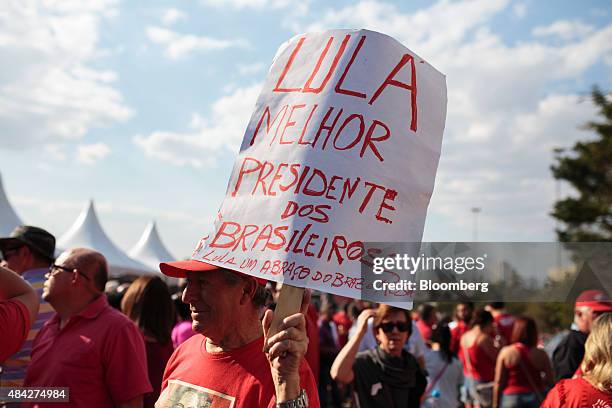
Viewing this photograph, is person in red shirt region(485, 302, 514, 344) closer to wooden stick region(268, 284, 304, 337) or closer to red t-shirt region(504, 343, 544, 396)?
red t-shirt region(504, 343, 544, 396)

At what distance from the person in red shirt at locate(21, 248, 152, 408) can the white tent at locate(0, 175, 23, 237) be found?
1231 cm

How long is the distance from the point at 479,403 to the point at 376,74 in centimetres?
668

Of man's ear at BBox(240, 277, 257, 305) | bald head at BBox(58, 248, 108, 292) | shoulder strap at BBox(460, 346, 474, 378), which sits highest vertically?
shoulder strap at BBox(460, 346, 474, 378)

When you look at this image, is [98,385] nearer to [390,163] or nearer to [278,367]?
[278,367]

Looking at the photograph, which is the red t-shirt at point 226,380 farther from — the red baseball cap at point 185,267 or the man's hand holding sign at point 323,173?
the red baseball cap at point 185,267

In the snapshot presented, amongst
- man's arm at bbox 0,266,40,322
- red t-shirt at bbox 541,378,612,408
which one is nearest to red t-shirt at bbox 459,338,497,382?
red t-shirt at bbox 541,378,612,408

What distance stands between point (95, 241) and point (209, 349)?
1810 cm

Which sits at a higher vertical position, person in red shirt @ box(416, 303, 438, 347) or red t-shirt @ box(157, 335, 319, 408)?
person in red shirt @ box(416, 303, 438, 347)

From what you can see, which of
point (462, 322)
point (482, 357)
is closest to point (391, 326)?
point (482, 357)

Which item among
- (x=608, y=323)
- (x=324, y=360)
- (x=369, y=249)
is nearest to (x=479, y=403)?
(x=324, y=360)

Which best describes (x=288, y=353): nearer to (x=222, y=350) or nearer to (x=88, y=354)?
(x=222, y=350)

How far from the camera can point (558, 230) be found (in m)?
31.3

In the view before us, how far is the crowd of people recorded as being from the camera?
2.34m

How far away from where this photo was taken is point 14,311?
2.82 m
